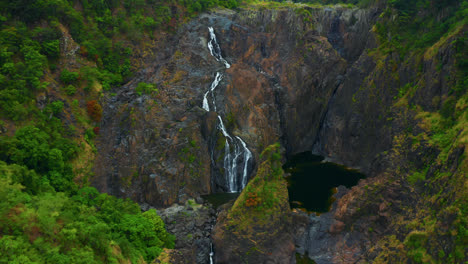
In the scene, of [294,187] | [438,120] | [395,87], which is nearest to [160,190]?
[294,187]

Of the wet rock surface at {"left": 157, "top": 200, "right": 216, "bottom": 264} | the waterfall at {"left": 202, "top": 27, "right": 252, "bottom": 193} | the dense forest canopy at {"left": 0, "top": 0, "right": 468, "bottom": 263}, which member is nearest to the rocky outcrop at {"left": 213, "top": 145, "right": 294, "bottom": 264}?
the wet rock surface at {"left": 157, "top": 200, "right": 216, "bottom": 264}

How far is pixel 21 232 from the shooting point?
824 inches

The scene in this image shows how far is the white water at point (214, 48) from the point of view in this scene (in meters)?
58.5

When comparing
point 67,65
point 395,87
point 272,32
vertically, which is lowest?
point 395,87

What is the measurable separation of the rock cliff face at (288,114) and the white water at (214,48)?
1296mm

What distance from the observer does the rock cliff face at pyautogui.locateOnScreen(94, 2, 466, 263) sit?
35.5 metres

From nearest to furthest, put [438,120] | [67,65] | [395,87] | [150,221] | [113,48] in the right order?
[150,221], [438,120], [67,65], [395,87], [113,48]

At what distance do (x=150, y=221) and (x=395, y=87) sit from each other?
41257 millimetres

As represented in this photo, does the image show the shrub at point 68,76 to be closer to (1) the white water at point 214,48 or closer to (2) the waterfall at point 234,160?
(2) the waterfall at point 234,160

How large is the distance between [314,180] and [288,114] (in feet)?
49.4

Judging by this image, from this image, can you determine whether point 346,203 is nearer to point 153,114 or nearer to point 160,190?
point 160,190

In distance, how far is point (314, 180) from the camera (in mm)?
48750

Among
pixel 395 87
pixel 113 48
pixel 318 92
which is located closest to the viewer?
pixel 395 87

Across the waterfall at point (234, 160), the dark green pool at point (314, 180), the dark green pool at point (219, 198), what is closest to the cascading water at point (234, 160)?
the waterfall at point (234, 160)
